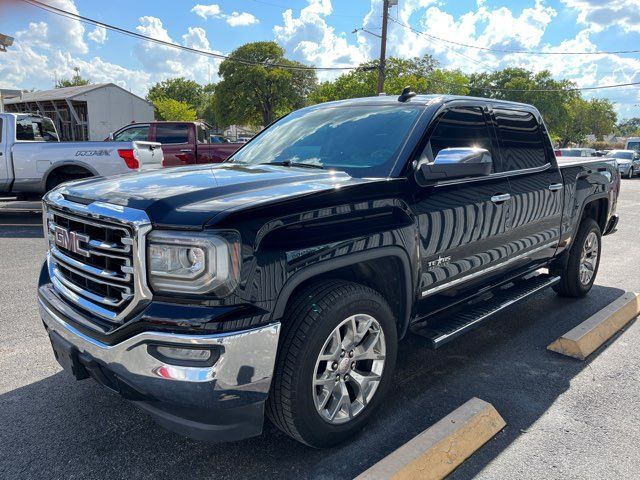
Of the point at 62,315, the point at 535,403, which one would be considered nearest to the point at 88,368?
the point at 62,315

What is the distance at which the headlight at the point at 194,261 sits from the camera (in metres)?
2.08

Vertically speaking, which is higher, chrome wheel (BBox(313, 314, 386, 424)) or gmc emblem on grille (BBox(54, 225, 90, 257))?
gmc emblem on grille (BBox(54, 225, 90, 257))

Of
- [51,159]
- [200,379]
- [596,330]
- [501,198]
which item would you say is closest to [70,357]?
[200,379]

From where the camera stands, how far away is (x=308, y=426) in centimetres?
244

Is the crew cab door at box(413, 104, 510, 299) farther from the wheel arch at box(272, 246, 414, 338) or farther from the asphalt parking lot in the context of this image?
the asphalt parking lot

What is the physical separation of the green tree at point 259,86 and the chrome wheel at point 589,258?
4943 centimetres

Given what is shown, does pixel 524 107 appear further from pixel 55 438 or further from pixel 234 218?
pixel 55 438

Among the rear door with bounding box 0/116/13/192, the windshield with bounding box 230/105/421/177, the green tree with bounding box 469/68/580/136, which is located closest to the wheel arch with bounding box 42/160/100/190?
the rear door with bounding box 0/116/13/192

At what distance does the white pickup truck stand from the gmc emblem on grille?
6589 millimetres

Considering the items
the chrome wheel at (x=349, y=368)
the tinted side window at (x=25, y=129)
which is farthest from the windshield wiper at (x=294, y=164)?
the tinted side window at (x=25, y=129)

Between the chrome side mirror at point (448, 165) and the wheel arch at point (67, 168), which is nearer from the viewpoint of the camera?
the chrome side mirror at point (448, 165)

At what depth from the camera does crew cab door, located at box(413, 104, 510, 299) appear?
3.04 meters

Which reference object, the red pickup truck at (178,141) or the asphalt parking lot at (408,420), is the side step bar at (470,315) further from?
the red pickup truck at (178,141)

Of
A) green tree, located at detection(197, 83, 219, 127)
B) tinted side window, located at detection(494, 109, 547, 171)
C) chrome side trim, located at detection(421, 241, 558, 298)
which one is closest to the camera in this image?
chrome side trim, located at detection(421, 241, 558, 298)
